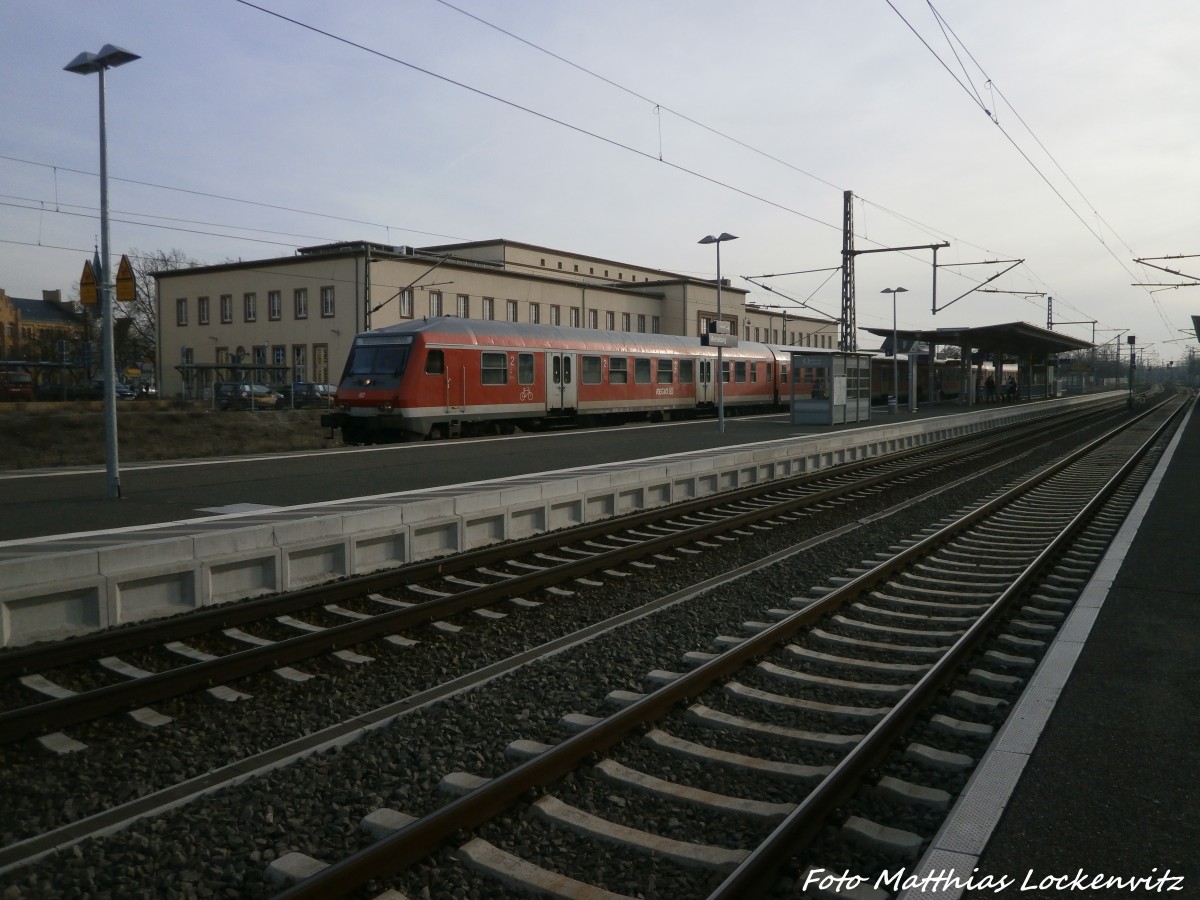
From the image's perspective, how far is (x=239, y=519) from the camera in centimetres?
960

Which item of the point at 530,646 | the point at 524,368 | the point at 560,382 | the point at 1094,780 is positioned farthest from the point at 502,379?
the point at 1094,780

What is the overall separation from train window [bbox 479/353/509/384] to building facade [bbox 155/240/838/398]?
66.0 ft

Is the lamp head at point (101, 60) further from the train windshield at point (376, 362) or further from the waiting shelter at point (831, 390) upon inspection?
the waiting shelter at point (831, 390)

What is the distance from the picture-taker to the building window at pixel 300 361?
5200 cm

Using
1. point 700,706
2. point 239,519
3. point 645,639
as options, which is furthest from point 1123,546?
point 239,519

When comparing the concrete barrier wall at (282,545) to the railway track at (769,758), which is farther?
the concrete barrier wall at (282,545)

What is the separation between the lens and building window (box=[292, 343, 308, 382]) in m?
52.0

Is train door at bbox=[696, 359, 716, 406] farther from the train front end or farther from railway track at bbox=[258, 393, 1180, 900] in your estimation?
railway track at bbox=[258, 393, 1180, 900]

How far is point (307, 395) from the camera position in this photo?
42.2 metres

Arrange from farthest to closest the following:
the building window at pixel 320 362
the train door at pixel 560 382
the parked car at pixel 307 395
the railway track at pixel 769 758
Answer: the building window at pixel 320 362 → the parked car at pixel 307 395 → the train door at pixel 560 382 → the railway track at pixel 769 758

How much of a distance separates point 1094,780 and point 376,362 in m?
20.4

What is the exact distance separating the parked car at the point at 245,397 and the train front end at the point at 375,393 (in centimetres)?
1106

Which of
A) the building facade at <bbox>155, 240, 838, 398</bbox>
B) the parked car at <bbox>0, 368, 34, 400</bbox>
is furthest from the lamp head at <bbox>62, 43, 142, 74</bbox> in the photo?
the building facade at <bbox>155, 240, 838, 398</bbox>

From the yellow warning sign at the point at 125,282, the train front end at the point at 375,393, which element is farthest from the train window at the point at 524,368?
the yellow warning sign at the point at 125,282
